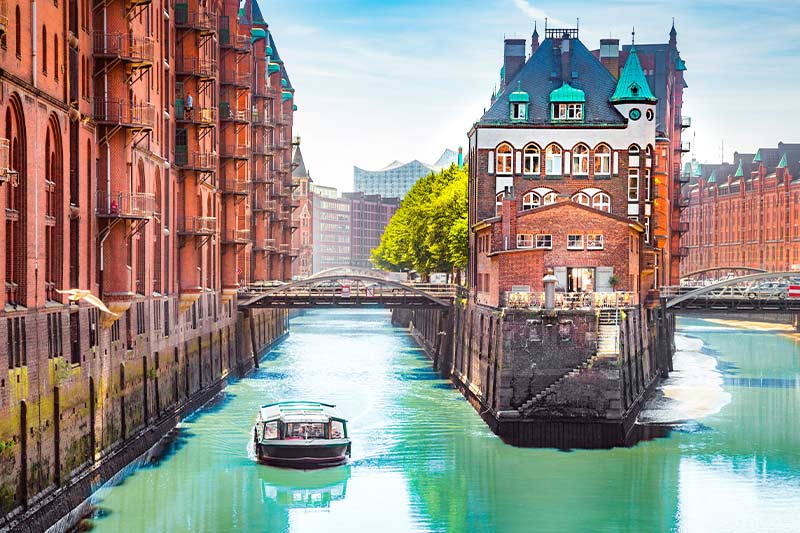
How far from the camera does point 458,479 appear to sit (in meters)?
50.5

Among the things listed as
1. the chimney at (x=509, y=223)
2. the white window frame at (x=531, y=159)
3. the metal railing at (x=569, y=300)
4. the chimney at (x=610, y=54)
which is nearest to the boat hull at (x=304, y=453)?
the metal railing at (x=569, y=300)

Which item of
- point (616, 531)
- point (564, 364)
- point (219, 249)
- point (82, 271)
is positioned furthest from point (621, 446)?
point (219, 249)

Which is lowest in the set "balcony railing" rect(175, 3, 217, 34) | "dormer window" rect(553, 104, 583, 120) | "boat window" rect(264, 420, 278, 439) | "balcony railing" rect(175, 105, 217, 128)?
"boat window" rect(264, 420, 278, 439)

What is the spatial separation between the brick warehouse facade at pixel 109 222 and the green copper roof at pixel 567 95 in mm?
19769

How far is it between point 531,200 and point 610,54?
52.5ft

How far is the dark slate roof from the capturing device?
76.7 m

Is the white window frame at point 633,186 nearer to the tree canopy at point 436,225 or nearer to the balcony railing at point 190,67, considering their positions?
the tree canopy at point 436,225

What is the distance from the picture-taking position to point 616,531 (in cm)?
4241

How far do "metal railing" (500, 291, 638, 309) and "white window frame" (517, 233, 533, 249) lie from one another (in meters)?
3.41

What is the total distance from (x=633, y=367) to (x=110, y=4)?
32.4 m

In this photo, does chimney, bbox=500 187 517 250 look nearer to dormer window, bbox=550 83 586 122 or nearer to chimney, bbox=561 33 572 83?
dormer window, bbox=550 83 586 122

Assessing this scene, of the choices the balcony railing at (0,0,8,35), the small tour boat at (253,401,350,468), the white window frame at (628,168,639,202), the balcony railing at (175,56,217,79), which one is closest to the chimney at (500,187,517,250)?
the small tour boat at (253,401,350,468)

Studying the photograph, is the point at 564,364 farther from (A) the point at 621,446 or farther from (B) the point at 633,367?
(B) the point at 633,367

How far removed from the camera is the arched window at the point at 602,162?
76.9m
